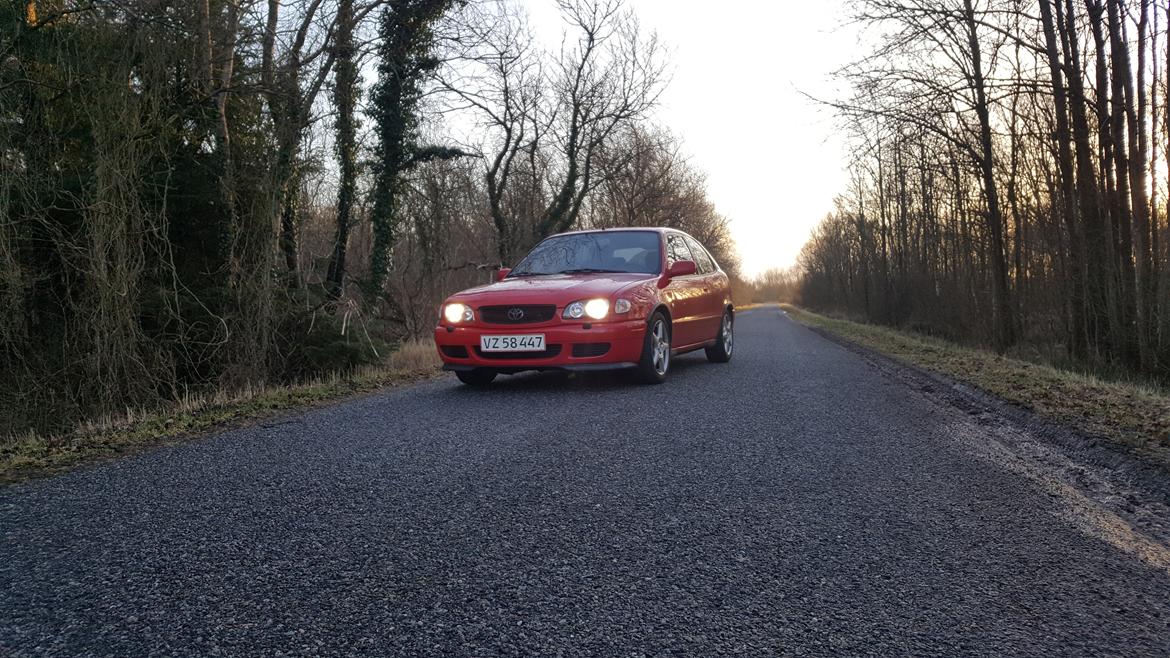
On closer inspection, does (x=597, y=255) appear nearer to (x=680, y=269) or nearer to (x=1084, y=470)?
(x=680, y=269)

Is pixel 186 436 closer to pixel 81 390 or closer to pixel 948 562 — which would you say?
pixel 81 390

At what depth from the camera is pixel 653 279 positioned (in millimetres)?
7594

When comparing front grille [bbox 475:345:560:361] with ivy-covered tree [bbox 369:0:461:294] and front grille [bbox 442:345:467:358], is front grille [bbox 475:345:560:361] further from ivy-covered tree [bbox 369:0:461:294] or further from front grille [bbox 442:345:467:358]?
ivy-covered tree [bbox 369:0:461:294]

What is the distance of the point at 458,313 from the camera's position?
7.02 metres

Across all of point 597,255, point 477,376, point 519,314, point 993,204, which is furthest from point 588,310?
point 993,204

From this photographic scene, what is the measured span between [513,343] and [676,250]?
287 cm

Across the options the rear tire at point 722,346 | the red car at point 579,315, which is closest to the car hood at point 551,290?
the red car at point 579,315

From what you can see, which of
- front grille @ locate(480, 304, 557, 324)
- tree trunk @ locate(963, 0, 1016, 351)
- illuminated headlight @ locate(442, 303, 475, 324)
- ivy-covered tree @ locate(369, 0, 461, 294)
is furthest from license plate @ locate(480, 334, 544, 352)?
tree trunk @ locate(963, 0, 1016, 351)

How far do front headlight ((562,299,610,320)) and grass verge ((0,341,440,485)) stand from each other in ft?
→ 8.07

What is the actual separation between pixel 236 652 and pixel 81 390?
756 cm

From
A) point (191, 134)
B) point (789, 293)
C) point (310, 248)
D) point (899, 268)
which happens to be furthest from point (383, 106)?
point (789, 293)

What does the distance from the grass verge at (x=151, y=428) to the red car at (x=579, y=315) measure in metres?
1.41

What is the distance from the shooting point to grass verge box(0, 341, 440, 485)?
426cm

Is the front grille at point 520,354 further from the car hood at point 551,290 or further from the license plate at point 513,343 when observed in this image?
the car hood at point 551,290
